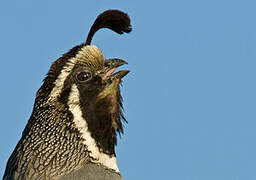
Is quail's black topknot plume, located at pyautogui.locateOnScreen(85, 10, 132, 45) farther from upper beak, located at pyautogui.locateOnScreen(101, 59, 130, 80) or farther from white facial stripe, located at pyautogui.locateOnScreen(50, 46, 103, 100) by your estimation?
upper beak, located at pyautogui.locateOnScreen(101, 59, 130, 80)

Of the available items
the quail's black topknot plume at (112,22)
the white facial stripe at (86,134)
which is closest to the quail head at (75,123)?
the white facial stripe at (86,134)

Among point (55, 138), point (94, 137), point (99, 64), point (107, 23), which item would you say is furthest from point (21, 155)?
point (107, 23)

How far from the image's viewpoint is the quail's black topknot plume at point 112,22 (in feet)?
33.3

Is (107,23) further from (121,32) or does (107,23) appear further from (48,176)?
(48,176)

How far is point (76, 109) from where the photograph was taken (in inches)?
363

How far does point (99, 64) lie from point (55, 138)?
1.45 metres

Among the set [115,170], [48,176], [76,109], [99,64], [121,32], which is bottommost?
[48,176]

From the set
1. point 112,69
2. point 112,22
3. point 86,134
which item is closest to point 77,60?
point 112,69

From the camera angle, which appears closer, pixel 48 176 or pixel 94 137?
pixel 48 176

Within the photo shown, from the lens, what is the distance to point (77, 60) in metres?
9.45

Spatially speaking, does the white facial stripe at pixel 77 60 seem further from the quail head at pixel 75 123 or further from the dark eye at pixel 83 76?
the dark eye at pixel 83 76

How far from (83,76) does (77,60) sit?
0.91ft

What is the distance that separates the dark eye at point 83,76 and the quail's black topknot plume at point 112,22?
782 millimetres

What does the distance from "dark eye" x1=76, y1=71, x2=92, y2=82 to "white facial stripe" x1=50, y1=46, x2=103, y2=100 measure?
0.53ft
